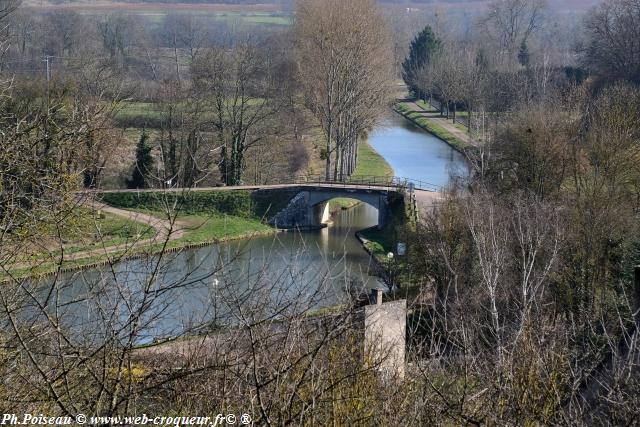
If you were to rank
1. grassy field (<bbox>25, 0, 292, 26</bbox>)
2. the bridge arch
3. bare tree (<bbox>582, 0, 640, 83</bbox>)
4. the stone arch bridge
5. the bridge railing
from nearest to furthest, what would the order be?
1. the stone arch bridge
2. the bridge arch
3. the bridge railing
4. bare tree (<bbox>582, 0, 640, 83</bbox>)
5. grassy field (<bbox>25, 0, 292, 26</bbox>)

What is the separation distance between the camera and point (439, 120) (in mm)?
49500

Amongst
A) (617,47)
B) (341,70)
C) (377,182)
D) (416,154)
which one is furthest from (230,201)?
(617,47)

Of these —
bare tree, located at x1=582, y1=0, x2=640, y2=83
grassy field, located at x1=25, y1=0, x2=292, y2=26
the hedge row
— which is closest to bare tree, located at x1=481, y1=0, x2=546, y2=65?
bare tree, located at x1=582, y1=0, x2=640, y2=83

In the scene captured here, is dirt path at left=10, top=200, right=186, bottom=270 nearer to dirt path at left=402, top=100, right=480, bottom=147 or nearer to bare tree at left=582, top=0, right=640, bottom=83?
dirt path at left=402, top=100, right=480, bottom=147

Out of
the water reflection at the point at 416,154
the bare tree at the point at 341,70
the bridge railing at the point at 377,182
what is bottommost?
the water reflection at the point at 416,154

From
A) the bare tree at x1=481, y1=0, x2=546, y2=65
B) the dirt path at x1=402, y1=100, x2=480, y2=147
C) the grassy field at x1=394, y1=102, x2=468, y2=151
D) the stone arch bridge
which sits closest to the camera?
the stone arch bridge

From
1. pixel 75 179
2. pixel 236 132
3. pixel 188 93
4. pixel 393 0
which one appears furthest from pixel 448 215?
pixel 393 0

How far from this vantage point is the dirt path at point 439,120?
43344 millimetres

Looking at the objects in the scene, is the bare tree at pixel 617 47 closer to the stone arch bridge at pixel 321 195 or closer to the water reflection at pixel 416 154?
the water reflection at pixel 416 154

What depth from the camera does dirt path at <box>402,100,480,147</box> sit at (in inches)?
1706

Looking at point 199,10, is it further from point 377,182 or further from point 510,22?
point 377,182

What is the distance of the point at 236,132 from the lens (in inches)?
1264

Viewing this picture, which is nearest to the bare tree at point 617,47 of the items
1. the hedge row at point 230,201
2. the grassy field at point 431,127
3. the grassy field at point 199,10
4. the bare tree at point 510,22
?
the grassy field at point 431,127

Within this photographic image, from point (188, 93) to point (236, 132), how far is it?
2580mm
